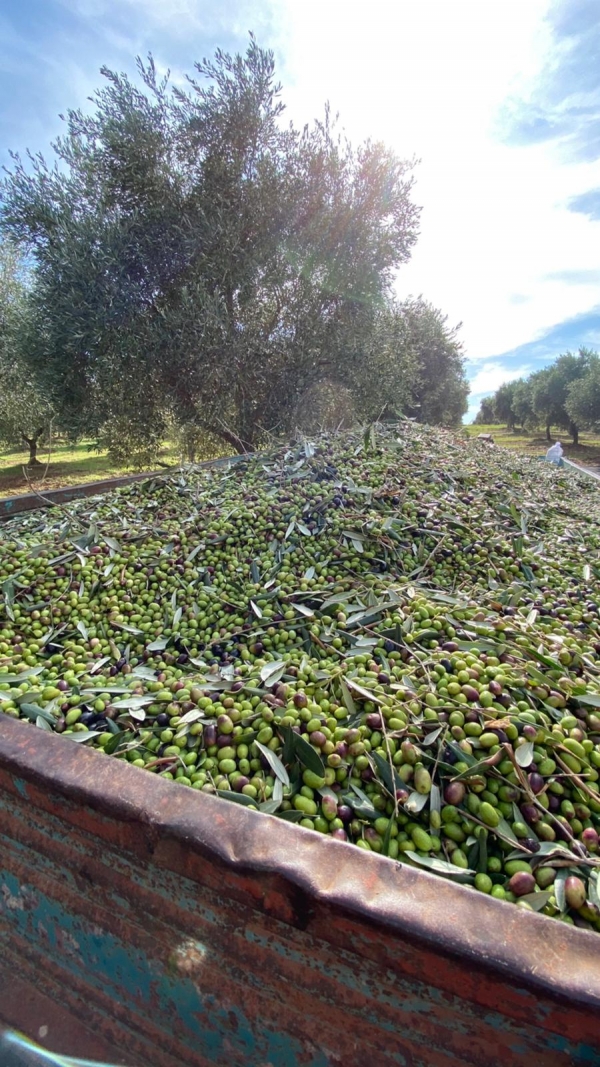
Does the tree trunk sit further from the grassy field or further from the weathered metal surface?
the weathered metal surface

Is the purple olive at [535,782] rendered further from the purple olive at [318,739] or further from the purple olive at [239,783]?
the purple olive at [239,783]

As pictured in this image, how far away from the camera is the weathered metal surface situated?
0.86 metres

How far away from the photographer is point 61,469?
18938mm

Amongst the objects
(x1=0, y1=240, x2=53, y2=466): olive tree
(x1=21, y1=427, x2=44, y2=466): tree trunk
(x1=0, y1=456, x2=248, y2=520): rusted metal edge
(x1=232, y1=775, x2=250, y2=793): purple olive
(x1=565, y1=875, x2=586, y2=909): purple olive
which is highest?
(x1=0, y1=240, x2=53, y2=466): olive tree

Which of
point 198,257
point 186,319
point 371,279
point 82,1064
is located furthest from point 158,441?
point 82,1064

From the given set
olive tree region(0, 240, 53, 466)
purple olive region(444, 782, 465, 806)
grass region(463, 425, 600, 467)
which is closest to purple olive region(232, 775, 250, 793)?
purple olive region(444, 782, 465, 806)

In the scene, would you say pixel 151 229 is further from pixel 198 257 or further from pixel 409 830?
pixel 409 830

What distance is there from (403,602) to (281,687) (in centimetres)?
92

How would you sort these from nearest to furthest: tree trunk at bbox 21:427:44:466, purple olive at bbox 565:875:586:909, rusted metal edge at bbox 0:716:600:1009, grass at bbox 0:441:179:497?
1. rusted metal edge at bbox 0:716:600:1009
2. purple olive at bbox 565:875:586:909
3. grass at bbox 0:441:179:497
4. tree trunk at bbox 21:427:44:466

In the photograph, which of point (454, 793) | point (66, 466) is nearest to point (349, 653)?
point (454, 793)

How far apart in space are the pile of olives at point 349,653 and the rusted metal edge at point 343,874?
195 millimetres

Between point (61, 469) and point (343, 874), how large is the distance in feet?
66.6

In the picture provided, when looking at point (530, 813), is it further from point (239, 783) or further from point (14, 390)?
point (14, 390)

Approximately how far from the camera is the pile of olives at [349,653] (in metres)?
1.43
